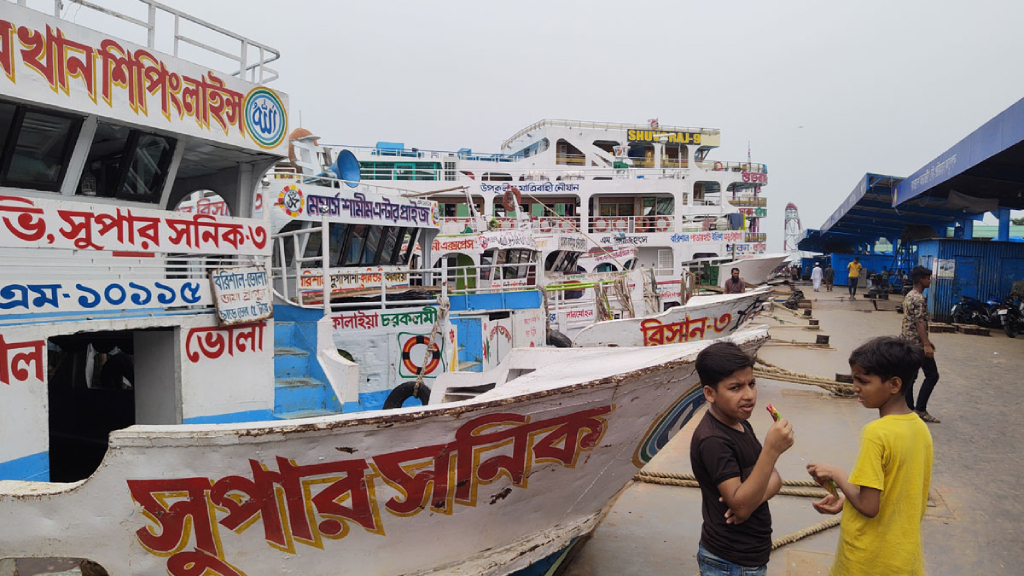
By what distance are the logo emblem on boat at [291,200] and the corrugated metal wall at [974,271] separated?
62.2 ft

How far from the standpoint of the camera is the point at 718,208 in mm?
35656

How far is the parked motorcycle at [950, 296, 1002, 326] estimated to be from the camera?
57.0 ft

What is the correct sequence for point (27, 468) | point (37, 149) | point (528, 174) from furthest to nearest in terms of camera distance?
point (528, 174) → point (37, 149) → point (27, 468)

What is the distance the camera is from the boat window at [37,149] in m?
4.47

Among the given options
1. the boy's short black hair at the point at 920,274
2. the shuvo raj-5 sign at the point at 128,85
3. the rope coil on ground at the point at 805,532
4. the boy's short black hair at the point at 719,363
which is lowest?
the rope coil on ground at the point at 805,532

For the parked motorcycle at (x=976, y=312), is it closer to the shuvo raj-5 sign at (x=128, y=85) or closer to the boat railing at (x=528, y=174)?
the boat railing at (x=528, y=174)

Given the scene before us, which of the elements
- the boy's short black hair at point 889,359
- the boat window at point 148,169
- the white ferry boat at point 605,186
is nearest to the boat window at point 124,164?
the boat window at point 148,169

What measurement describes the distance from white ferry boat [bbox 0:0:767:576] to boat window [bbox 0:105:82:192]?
0.7 inches

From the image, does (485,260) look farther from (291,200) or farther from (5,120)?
(5,120)

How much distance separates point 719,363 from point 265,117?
5398mm

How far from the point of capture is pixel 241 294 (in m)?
5.72

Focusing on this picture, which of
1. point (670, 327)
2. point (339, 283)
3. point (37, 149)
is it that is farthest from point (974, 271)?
point (37, 149)

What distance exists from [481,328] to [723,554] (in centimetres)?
871

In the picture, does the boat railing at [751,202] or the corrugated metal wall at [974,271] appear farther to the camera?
the boat railing at [751,202]
